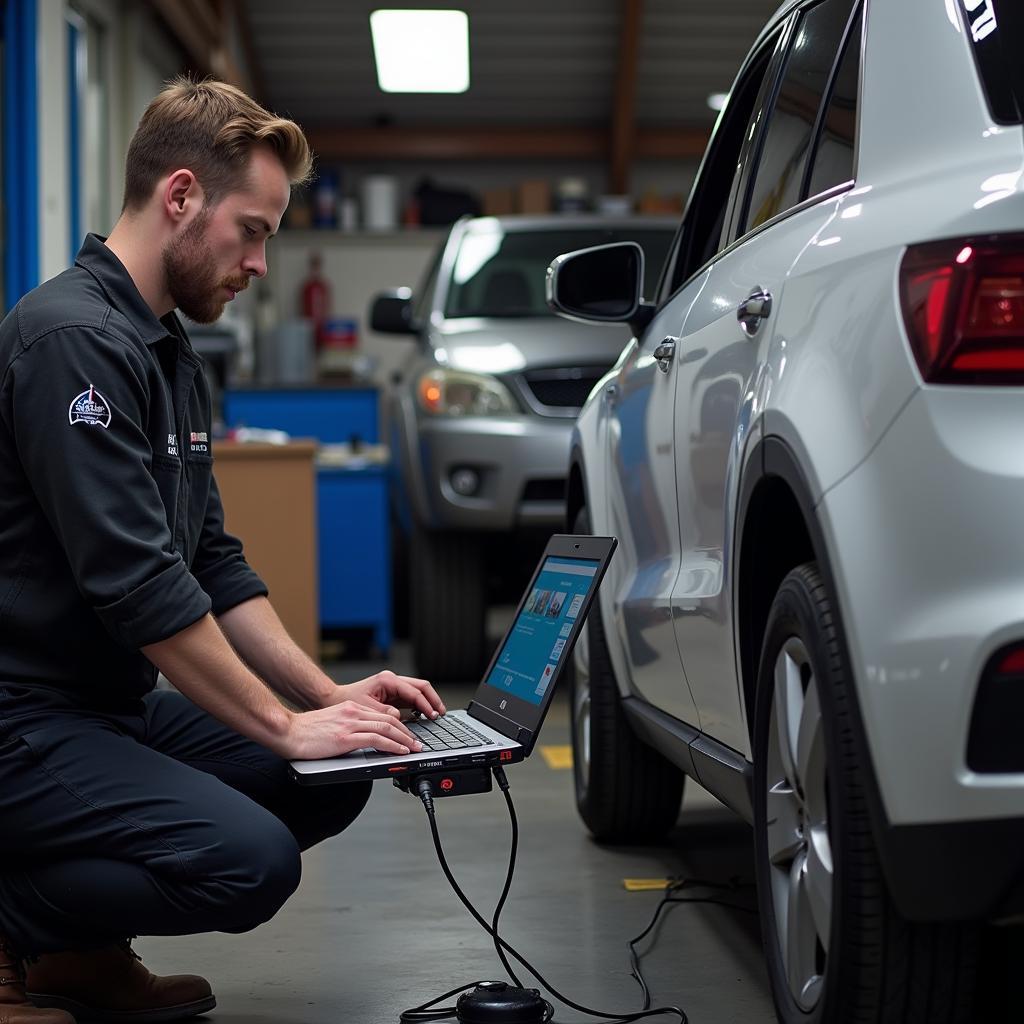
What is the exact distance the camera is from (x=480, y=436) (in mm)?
5785

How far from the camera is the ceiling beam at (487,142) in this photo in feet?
46.8

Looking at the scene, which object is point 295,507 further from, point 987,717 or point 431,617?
point 987,717

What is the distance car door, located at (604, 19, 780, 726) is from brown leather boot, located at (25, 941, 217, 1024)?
892 millimetres

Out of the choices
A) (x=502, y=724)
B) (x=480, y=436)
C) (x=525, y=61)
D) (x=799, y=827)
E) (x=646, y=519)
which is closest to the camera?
(x=799, y=827)

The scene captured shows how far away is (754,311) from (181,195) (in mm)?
856

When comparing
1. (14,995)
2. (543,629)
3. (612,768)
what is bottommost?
(612,768)

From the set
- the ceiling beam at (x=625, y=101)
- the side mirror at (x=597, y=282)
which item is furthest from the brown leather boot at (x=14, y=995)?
the ceiling beam at (x=625, y=101)

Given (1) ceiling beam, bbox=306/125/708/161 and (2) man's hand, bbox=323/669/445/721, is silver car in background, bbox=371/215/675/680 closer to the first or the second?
(2) man's hand, bbox=323/669/445/721

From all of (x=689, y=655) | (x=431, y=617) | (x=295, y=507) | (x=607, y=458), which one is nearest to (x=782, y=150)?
(x=689, y=655)

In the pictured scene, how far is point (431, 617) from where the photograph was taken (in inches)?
237

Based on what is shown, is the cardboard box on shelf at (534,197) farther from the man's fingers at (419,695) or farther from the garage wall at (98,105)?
the man's fingers at (419,695)

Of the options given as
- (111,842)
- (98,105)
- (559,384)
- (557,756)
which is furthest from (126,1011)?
(98,105)

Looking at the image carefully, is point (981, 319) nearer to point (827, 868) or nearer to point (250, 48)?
point (827, 868)

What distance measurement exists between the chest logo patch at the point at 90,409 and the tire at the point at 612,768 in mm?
1419
